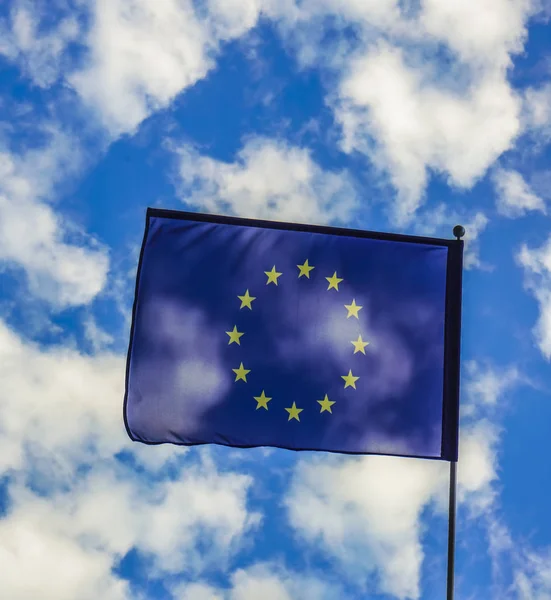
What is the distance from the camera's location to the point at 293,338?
1574 cm

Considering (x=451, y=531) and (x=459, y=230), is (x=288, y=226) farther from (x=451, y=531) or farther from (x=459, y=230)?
(x=451, y=531)

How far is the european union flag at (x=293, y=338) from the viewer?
1525 centimetres

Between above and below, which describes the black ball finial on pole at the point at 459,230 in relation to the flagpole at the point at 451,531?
above

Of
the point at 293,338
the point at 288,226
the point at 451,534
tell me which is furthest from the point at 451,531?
the point at 288,226

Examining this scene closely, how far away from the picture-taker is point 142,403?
15.2 m

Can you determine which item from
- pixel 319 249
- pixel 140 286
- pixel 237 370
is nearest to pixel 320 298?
pixel 319 249

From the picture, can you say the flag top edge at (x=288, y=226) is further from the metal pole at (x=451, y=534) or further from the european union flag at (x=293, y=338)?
the metal pole at (x=451, y=534)

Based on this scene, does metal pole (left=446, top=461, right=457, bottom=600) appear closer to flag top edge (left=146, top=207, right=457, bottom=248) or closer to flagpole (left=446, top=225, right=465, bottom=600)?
flagpole (left=446, top=225, right=465, bottom=600)

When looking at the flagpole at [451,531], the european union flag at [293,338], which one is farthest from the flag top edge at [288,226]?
the flagpole at [451,531]

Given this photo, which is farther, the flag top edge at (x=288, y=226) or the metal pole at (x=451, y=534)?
the flag top edge at (x=288, y=226)

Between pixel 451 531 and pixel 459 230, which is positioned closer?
pixel 451 531

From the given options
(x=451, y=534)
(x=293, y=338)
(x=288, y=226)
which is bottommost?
(x=451, y=534)

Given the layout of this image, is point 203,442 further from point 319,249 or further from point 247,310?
point 319,249

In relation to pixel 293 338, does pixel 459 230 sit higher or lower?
higher
